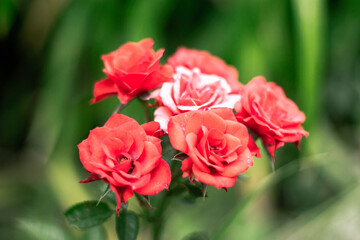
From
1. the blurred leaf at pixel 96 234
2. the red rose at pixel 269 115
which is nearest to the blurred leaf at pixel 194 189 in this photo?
the red rose at pixel 269 115

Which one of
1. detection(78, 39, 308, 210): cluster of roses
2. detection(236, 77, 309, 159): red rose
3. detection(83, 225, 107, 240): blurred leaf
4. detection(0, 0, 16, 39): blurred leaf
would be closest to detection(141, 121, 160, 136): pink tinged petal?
detection(78, 39, 308, 210): cluster of roses

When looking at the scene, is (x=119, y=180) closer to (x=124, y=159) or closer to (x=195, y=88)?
(x=124, y=159)

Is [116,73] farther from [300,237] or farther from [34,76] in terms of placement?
[34,76]

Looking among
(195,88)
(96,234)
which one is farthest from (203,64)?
(96,234)

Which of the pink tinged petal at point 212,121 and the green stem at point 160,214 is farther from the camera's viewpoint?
the green stem at point 160,214

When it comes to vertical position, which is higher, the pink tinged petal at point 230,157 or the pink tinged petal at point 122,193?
the pink tinged petal at point 230,157

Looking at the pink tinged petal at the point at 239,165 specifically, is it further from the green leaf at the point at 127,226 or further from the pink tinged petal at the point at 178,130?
the green leaf at the point at 127,226

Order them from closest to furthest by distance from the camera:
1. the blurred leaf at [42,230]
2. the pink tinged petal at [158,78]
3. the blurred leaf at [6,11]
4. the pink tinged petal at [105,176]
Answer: the pink tinged petal at [105,176], the pink tinged petal at [158,78], the blurred leaf at [42,230], the blurred leaf at [6,11]
